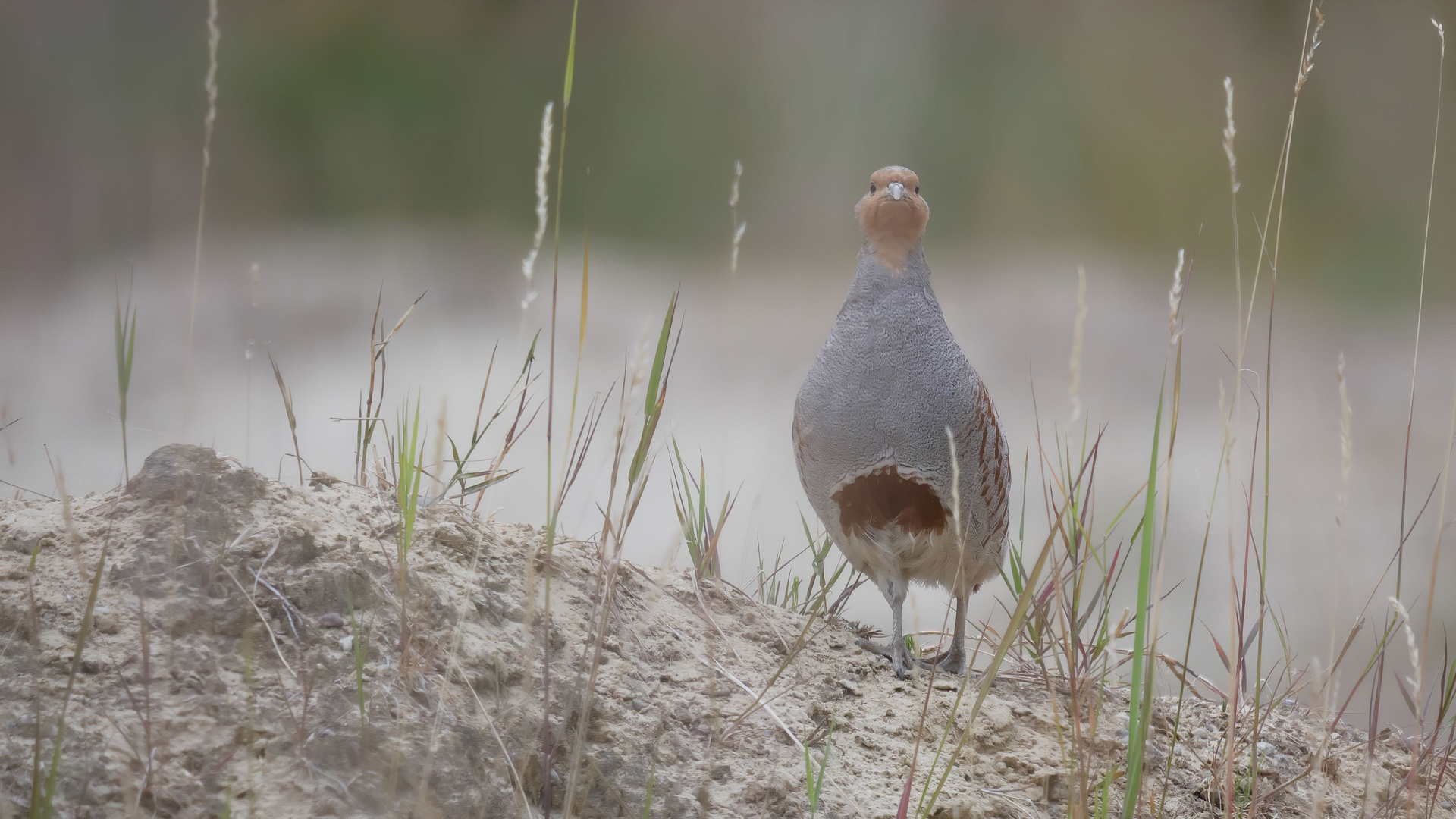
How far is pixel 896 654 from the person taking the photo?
1022 millimetres

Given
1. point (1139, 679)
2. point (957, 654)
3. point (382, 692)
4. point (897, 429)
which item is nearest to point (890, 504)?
point (897, 429)

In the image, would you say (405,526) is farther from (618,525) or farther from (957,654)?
(957,654)

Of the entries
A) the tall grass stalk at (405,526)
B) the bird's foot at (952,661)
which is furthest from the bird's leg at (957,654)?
the tall grass stalk at (405,526)

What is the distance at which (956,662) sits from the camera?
1215 mm

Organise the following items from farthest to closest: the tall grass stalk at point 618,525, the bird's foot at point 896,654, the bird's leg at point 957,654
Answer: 1. the bird's leg at point 957,654
2. the bird's foot at point 896,654
3. the tall grass stalk at point 618,525

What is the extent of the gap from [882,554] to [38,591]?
873 millimetres

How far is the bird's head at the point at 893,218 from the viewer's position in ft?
3.61

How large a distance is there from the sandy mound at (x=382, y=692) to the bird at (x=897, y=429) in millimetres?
241

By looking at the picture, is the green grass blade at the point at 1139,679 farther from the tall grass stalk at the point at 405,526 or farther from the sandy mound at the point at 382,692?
the tall grass stalk at the point at 405,526

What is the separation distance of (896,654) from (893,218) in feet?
1.79

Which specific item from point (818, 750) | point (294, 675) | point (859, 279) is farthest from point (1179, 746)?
point (294, 675)

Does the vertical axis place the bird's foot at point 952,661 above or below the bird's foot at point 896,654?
below

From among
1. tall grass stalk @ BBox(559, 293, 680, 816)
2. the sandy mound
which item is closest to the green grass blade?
the sandy mound

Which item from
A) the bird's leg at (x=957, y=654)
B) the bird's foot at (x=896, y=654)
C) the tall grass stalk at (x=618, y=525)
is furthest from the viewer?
the bird's leg at (x=957, y=654)
